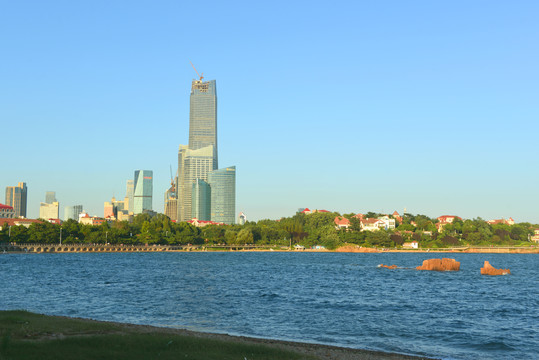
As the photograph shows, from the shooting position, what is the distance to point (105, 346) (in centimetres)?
2409

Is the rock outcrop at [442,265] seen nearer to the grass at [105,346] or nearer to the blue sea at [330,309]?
the blue sea at [330,309]

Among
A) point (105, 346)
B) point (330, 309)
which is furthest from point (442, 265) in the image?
point (105, 346)

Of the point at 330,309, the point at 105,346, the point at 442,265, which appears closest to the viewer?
the point at 105,346

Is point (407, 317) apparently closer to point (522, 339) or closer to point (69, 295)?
point (522, 339)

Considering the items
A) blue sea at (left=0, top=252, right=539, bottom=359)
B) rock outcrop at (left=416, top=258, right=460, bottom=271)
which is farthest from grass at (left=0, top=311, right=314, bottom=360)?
rock outcrop at (left=416, top=258, right=460, bottom=271)

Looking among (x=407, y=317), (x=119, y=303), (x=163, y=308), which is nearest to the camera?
(x=407, y=317)

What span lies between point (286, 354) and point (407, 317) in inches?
976

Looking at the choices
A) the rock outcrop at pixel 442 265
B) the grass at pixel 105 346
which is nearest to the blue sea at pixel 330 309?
the grass at pixel 105 346

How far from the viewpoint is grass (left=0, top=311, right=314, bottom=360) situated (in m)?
21.8

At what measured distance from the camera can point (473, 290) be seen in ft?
238

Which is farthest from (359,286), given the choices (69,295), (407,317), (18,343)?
(18,343)

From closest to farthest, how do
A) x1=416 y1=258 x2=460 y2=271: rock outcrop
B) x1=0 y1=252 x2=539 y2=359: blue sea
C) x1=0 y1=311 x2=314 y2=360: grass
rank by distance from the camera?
x1=0 y1=311 x2=314 y2=360: grass < x1=0 y1=252 x2=539 y2=359: blue sea < x1=416 y1=258 x2=460 y2=271: rock outcrop

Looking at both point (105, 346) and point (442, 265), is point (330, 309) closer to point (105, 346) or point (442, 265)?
point (105, 346)

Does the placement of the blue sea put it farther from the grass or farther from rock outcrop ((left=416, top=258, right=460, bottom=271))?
rock outcrop ((left=416, top=258, right=460, bottom=271))
